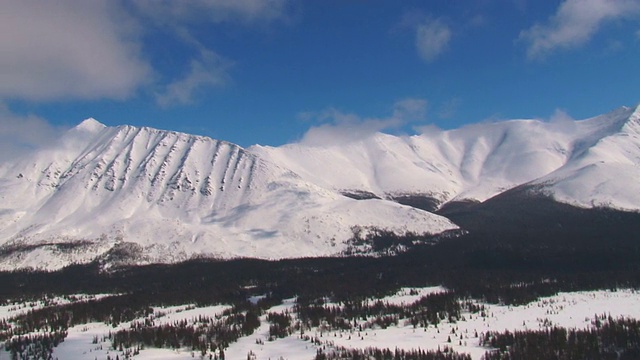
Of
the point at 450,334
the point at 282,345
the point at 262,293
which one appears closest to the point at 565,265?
the point at 262,293

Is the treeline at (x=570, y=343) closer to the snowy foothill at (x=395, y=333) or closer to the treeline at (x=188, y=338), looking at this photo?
the snowy foothill at (x=395, y=333)

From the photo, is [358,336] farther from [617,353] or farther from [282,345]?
[617,353]

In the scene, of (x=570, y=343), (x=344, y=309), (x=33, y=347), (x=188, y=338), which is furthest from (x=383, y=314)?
(x=33, y=347)

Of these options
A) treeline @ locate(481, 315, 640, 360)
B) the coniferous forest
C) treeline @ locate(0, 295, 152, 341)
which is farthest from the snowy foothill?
treeline @ locate(0, 295, 152, 341)

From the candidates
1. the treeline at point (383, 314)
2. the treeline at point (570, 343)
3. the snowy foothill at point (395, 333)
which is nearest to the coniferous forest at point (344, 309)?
the treeline at point (570, 343)

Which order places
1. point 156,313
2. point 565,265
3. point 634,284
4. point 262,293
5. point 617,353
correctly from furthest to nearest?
point 565,265
point 262,293
point 634,284
point 156,313
point 617,353

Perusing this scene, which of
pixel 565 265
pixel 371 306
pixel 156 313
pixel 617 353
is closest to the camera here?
pixel 617 353
